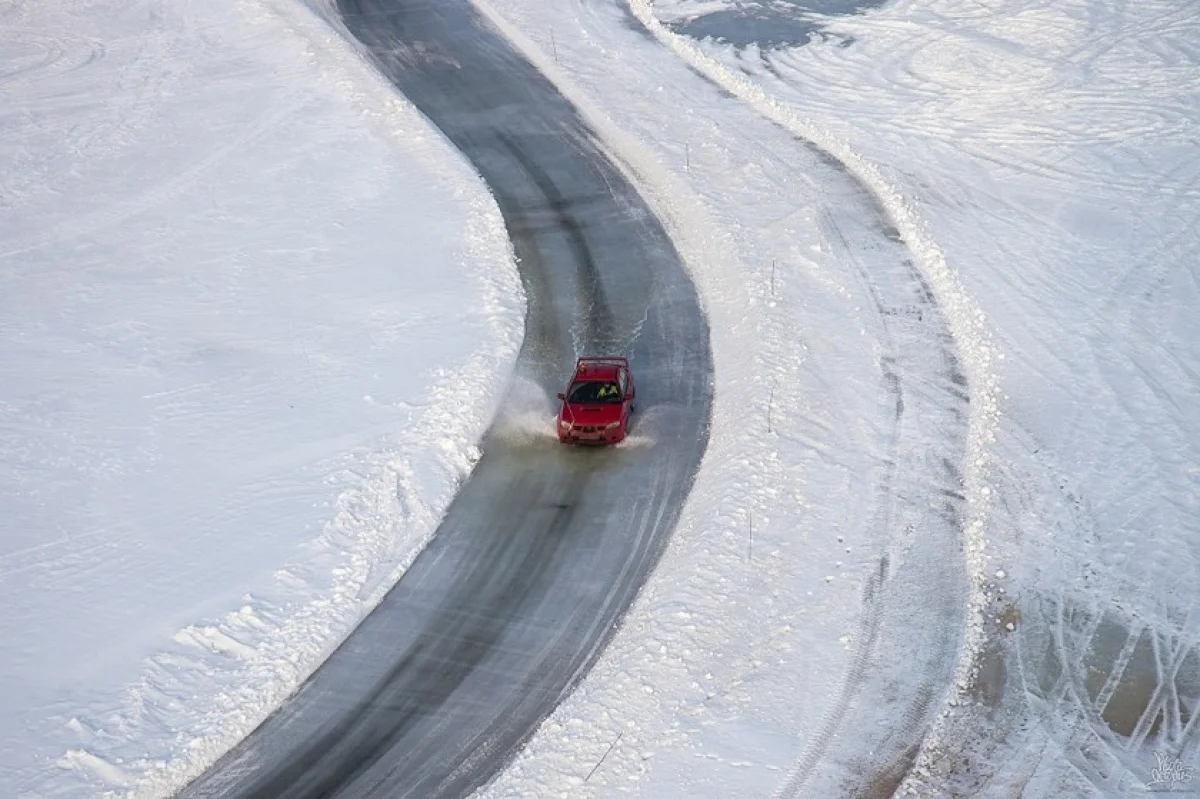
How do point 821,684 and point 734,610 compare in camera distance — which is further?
point 734,610

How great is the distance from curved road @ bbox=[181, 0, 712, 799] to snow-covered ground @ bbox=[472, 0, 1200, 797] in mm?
770

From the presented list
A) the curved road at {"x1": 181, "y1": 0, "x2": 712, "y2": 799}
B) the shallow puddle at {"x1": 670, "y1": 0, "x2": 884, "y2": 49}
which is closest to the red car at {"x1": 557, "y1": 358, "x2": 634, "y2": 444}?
the curved road at {"x1": 181, "y1": 0, "x2": 712, "y2": 799}

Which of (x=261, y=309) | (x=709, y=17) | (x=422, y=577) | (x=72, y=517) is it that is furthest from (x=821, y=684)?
(x=709, y=17)

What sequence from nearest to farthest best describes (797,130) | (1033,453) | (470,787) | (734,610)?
(470,787) → (734,610) → (1033,453) → (797,130)

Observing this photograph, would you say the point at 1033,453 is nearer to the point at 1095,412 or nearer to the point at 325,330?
the point at 1095,412

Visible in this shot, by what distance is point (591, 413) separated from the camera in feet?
78.9

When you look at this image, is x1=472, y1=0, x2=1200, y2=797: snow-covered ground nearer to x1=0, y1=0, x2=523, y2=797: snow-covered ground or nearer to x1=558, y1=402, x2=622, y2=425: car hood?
x1=558, y1=402, x2=622, y2=425: car hood

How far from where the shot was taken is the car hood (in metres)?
23.9

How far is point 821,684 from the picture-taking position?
60.0 ft

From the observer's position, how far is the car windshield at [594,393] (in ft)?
79.9

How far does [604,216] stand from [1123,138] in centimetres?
1498

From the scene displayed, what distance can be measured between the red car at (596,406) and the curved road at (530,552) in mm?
391

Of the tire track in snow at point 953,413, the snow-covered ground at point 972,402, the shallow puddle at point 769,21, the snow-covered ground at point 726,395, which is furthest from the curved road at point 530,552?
the shallow puddle at point 769,21

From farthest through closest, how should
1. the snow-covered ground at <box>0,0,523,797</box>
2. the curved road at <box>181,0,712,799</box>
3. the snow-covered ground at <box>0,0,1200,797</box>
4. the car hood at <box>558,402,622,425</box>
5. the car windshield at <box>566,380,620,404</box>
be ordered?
1. the car windshield at <box>566,380,620,404</box>
2. the car hood at <box>558,402,622,425</box>
3. the snow-covered ground at <box>0,0,523,797</box>
4. the snow-covered ground at <box>0,0,1200,797</box>
5. the curved road at <box>181,0,712,799</box>
